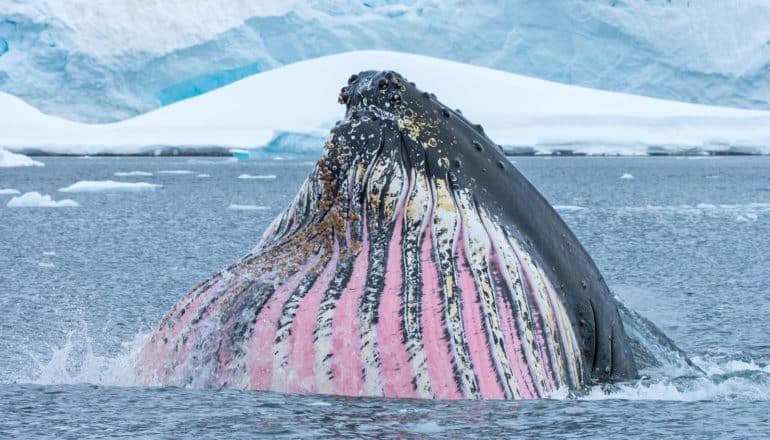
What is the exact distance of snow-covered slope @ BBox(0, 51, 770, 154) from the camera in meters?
61.7

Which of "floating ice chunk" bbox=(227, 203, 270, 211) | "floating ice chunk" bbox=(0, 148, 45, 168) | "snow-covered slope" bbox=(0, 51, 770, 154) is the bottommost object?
"floating ice chunk" bbox=(227, 203, 270, 211)

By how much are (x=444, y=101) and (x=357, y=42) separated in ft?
50.6

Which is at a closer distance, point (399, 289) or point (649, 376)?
point (399, 289)

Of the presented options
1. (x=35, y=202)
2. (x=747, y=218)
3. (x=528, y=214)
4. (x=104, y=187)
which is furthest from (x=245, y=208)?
(x=528, y=214)

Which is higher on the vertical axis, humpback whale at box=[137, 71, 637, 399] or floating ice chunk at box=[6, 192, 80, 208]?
humpback whale at box=[137, 71, 637, 399]

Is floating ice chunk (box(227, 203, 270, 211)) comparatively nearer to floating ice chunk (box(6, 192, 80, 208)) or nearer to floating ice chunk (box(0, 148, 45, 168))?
floating ice chunk (box(6, 192, 80, 208))

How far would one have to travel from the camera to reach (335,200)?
4527mm

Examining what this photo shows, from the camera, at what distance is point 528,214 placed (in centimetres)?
470

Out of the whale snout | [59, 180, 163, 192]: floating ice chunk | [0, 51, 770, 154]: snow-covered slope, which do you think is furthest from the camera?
[0, 51, 770, 154]: snow-covered slope

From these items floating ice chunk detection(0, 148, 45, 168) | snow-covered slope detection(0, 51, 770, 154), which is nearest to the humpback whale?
floating ice chunk detection(0, 148, 45, 168)

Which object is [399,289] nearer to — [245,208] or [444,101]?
[245,208]

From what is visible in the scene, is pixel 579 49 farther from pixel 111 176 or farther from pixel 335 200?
pixel 335 200

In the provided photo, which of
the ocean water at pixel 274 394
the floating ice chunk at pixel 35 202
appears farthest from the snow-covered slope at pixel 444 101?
the ocean water at pixel 274 394

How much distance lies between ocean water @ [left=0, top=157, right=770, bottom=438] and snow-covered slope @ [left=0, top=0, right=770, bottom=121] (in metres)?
37.9
